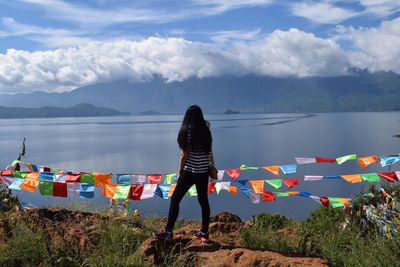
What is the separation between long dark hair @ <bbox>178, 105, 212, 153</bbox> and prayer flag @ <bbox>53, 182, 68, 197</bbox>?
5.03 meters

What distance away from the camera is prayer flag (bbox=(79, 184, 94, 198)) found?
10.9 metres

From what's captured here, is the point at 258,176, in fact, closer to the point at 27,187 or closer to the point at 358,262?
the point at 27,187

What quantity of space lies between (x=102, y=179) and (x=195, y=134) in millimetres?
5014

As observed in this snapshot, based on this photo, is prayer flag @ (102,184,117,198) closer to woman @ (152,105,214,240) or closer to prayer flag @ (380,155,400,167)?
woman @ (152,105,214,240)

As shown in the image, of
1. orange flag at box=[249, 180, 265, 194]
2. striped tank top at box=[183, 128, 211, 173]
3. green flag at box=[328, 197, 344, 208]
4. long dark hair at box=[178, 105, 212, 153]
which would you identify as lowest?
green flag at box=[328, 197, 344, 208]

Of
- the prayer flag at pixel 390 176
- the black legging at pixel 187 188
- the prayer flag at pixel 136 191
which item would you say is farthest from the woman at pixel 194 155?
the prayer flag at pixel 390 176

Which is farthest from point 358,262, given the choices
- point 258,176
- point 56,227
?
point 258,176

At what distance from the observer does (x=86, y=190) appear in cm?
1102

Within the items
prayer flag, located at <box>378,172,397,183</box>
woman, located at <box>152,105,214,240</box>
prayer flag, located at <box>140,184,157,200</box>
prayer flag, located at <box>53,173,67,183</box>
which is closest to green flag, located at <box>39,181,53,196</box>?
prayer flag, located at <box>53,173,67,183</box>

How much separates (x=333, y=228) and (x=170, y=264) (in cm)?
426

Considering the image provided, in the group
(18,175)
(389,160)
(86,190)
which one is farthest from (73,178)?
(389,160)

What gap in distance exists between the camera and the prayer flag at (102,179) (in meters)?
11.0

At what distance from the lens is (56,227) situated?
726 centimetres

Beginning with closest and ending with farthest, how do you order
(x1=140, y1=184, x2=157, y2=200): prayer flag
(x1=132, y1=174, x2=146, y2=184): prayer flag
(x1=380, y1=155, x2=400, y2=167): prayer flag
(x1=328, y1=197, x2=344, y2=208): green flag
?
(x1=328, y1=197, x2=344, y2=208): green flag → (x1=140, y1=184, x2=157, y2=200): prayer flag → (x1=380, y1=155, x2=400, y2=167): prayer flag → (x1=132, y1=174, x2=146, y2=184): prayer flag
